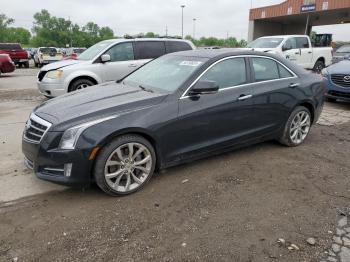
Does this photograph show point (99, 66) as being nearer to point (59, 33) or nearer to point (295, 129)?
point (295, 129)

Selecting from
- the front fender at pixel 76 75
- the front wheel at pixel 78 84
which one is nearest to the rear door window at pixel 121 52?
the front fender at pixel 76 75

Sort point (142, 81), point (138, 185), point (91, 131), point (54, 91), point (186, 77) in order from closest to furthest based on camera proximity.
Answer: point (91, 131) → point (138, 185) → point (186, 77) → point (142, 81) → point (54, 91)

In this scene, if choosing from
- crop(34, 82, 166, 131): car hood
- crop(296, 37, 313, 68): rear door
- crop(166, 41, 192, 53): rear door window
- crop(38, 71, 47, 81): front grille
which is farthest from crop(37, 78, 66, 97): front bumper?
crop(296, 37, 313, 68): rear door

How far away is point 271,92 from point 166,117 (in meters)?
1.87

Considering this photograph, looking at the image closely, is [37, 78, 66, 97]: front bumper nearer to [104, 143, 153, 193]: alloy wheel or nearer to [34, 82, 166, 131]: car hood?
[34, 82, 166, 131]: car hood

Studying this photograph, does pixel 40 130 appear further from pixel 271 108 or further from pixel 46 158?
pixel 271 108

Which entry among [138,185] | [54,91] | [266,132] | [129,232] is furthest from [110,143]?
[54,91]

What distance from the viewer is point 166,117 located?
390 cm

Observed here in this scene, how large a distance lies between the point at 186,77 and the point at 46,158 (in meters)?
1.93

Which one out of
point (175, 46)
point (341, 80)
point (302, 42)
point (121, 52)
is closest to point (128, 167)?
point (121, 52)

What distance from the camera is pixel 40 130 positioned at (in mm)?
3619

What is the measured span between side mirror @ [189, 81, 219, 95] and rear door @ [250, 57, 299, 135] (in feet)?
2.87

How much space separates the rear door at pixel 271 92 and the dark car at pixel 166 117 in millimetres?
15

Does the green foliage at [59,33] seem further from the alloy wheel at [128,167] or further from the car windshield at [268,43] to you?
the alloy wheel at [128,167]
